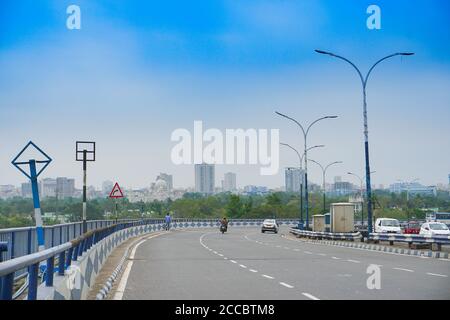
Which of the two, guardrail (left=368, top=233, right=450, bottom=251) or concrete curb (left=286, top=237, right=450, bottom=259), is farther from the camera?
guardrail (left=368, top=233, right=450, bottom=251)

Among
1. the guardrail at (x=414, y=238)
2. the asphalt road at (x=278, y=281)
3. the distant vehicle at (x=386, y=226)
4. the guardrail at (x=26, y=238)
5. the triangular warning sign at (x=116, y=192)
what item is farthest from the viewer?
the distant vehicle at (x=386, y=226)

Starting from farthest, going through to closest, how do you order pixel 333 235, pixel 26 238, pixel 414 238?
pixel 333 235 < pixel 414 238 < pixel 26 238

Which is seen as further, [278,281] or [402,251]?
[402,251]

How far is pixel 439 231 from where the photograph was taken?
4953 cm

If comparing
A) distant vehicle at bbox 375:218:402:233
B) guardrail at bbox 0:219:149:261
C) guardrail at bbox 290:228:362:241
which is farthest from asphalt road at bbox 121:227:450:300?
distant vehicle at bbox 375:218:402:233

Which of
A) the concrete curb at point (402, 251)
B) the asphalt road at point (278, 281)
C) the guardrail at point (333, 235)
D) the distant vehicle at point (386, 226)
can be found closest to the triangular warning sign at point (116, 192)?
the asphalt road at point (278, 281)

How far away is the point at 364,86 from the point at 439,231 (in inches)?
513

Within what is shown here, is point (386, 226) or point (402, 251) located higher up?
point (386, 226)

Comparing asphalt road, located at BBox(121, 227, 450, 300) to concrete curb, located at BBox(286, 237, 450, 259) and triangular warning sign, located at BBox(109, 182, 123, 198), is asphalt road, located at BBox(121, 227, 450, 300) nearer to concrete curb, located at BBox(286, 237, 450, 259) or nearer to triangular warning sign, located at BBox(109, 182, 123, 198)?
concrete curb, located at BBox(286, 237, 450, 259)

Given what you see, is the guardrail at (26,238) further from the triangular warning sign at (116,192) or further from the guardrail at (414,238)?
the guardrail at (414,238)

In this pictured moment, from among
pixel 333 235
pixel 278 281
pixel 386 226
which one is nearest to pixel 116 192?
pixel 333 235

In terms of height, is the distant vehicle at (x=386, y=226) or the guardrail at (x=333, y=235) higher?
the distant vehicle at (x=386, y=226)

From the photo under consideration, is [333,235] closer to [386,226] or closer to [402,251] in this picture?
[386,226]

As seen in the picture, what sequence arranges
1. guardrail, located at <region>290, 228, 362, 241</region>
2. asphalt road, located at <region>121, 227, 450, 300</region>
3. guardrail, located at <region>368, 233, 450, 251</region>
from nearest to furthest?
asphalt road, located at <region>121, 227, 450, 300</region>
guardrail, located at <region>368, 233, 450, 251</region>
guardrail, located at <region>290, 228, 362, 241</region>
